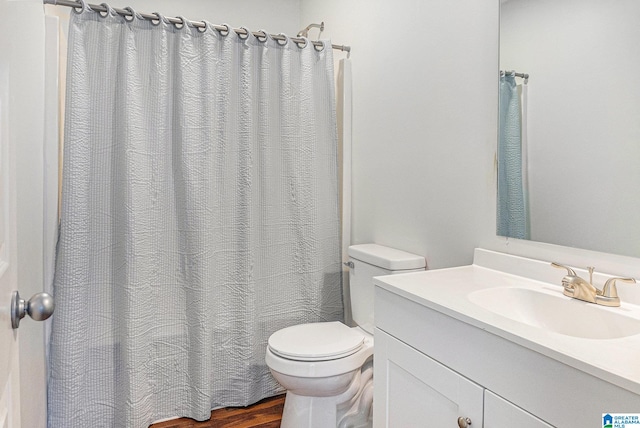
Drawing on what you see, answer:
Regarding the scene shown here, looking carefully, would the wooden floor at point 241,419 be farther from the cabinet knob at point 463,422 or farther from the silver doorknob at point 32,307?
the silver doorknob at point 32,307

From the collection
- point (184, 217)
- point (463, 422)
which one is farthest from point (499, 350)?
point (184, 217)

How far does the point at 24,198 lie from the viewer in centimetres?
102

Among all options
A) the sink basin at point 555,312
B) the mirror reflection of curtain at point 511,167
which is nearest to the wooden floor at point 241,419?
the sink basin at point 555,312

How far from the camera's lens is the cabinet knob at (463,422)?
0.96 meters

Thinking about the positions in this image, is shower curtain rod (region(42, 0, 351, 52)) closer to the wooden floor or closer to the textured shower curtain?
the textured shower curtain

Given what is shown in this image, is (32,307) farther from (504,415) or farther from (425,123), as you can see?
(425,123)

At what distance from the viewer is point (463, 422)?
3.17 feet

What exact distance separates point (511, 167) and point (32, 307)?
134cm

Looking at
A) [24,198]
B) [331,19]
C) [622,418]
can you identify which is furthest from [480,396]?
[331,19]

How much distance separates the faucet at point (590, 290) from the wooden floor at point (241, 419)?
1.49 metres

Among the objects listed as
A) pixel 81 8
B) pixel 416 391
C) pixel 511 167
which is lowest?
pixel 416 391

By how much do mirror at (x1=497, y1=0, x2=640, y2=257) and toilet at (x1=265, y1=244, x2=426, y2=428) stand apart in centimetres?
62

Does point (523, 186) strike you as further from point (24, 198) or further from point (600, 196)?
point (24, 198)

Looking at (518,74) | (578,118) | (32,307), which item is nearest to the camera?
(32,307)
